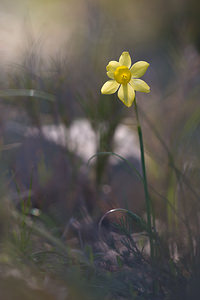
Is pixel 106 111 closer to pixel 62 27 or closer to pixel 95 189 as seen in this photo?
pixel 95 189

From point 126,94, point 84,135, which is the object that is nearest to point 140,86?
point 126,94

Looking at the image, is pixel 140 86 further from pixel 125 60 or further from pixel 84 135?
pixel 84 135

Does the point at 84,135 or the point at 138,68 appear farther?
the point at 84,135

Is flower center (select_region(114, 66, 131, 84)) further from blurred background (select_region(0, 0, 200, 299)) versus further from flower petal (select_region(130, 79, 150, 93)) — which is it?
blurred background (select_region(0, 0, 200, 299))

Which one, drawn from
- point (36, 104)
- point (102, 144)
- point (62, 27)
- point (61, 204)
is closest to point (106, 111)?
point (102, 144)

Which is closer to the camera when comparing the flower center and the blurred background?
the flower center

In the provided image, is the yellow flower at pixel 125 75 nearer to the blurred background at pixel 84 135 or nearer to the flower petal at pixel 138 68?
the flower petal at pixel 138 68

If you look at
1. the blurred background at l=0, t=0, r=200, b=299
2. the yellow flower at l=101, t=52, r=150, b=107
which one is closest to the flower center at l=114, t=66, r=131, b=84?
the yellow flower at l=101, t=52, r=150, b=107
